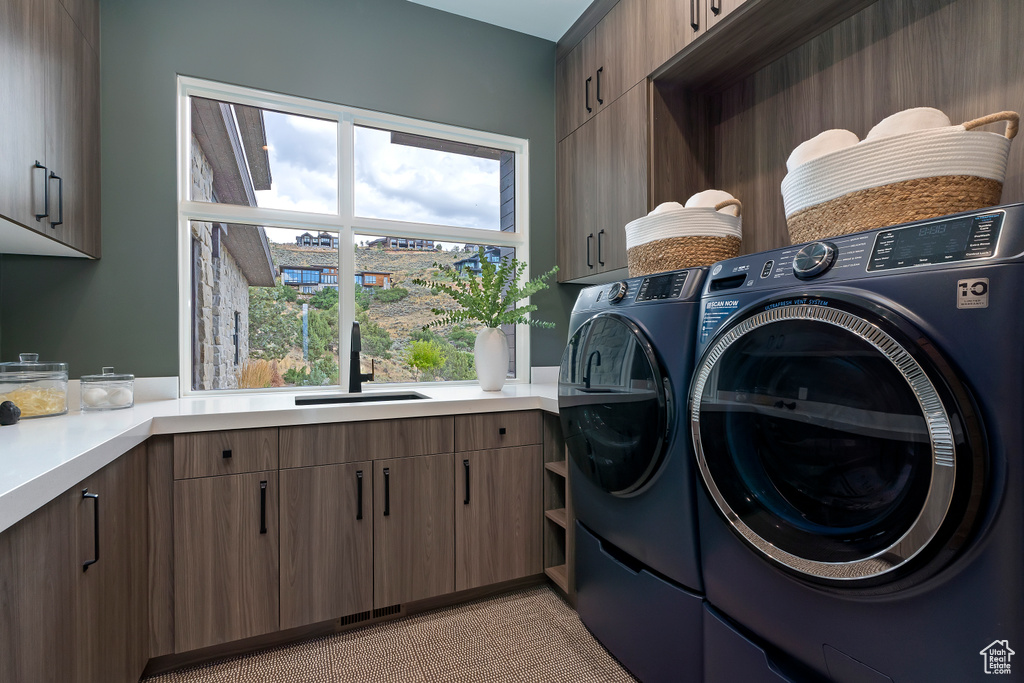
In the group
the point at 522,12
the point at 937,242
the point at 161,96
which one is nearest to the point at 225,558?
the point at 161,96

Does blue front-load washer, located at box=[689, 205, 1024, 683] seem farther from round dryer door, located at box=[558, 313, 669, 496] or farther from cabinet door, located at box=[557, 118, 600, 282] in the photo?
cabinet door, located at box=[557, 118, 600, 282]

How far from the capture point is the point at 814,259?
972 millimetres

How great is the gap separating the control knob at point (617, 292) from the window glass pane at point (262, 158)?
1592 mm

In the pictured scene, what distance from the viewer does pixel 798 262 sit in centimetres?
101

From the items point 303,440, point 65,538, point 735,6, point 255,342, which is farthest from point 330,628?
point 735,6

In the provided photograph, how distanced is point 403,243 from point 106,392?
4.64 ft

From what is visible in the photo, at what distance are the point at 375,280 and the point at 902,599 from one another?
7.68 ft

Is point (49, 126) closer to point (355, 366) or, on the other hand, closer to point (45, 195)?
point (45, 195)

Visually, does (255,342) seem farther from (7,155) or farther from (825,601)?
(825,601)

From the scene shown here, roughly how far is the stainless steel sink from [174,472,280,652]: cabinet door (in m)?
0.42

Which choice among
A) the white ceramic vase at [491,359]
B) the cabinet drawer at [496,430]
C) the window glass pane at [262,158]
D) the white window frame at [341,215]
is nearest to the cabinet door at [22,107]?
the white window frame at [341,215]

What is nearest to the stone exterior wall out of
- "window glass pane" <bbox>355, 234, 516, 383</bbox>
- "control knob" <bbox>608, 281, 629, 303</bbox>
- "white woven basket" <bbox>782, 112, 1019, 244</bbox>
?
"window glass pane" <bbox>355, 234, 516, 383</bbox>

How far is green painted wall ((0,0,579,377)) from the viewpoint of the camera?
1988mm

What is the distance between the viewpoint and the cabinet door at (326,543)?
1.77 metres
